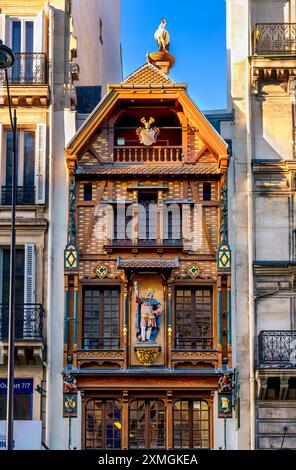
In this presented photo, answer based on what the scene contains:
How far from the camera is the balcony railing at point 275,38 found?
115 feet

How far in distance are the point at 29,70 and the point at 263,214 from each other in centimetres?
848

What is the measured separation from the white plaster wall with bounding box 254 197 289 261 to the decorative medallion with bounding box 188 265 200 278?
179 centimetres

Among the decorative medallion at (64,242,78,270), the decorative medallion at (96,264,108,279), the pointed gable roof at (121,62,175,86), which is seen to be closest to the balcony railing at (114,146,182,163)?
the pointed gable roof at (121,62,175,86)

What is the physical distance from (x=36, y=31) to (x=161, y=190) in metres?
6.44

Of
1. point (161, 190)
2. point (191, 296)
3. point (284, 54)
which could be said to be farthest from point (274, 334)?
point (284, 54)

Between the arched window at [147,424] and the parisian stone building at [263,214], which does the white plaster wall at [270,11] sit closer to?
the parisian stone building at [263,214]

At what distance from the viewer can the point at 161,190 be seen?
34.1 meters

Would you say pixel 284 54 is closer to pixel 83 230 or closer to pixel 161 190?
pixel 161 190

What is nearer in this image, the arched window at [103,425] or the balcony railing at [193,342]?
the arched window at [103,425]

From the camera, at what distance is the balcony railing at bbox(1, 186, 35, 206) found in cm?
3431

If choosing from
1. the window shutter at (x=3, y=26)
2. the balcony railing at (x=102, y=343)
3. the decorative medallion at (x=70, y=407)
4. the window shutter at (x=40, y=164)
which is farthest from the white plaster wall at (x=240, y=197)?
the window shutter at (x=3, y=26)

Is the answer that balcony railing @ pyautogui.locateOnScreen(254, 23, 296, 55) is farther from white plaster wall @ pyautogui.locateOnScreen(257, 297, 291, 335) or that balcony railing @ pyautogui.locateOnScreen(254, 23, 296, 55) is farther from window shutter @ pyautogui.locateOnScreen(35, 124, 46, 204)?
white plaster wall @ pyautogui.locateOnScreen(257, 297, 291, 335)

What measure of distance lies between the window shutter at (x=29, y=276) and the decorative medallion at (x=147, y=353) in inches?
136

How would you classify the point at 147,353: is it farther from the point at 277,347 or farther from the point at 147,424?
the point at 277,347
